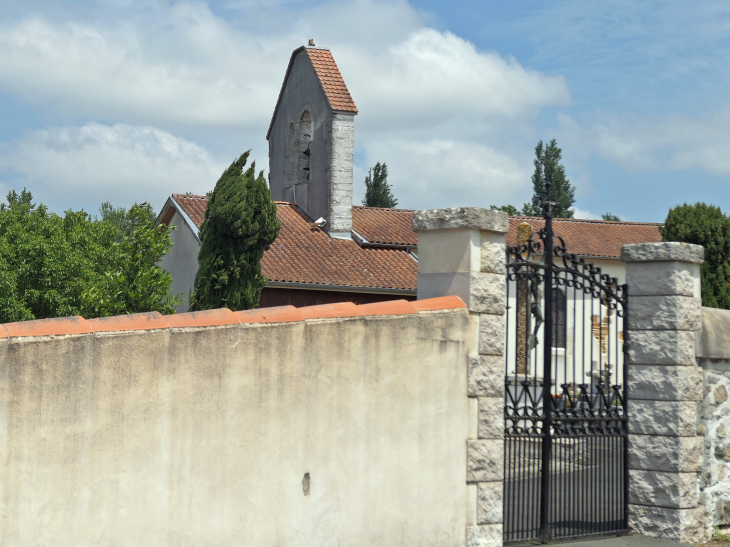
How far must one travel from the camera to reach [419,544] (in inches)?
237

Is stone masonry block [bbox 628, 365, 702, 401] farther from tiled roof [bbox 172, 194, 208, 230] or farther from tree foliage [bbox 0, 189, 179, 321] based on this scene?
tiled roof [bbox 172, 194, 208, 230]

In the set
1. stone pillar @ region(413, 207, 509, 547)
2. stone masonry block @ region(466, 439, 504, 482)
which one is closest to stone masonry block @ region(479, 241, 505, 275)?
stone pillar @ region(413, 207, 509, 547)

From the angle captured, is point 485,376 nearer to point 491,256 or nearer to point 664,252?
point 491,256

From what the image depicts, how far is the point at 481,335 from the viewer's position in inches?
252

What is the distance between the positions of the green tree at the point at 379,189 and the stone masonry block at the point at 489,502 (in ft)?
109

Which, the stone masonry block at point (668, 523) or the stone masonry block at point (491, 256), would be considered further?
the stone masonry block at point (668, 523)

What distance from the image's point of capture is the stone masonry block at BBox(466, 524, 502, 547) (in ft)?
20.5

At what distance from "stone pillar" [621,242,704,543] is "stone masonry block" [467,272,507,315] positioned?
6.18 feet

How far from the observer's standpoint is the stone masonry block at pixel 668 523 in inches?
289

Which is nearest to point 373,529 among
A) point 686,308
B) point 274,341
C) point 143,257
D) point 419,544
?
point 419,544

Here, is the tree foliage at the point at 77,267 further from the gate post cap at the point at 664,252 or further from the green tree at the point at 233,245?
the gate post cap at the point at 664,252

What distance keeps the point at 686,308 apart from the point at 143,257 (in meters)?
11.3

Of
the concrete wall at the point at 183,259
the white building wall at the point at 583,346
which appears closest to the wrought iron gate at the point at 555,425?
the white building wall at the point at 583,346

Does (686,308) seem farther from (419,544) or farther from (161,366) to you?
(161,366)
